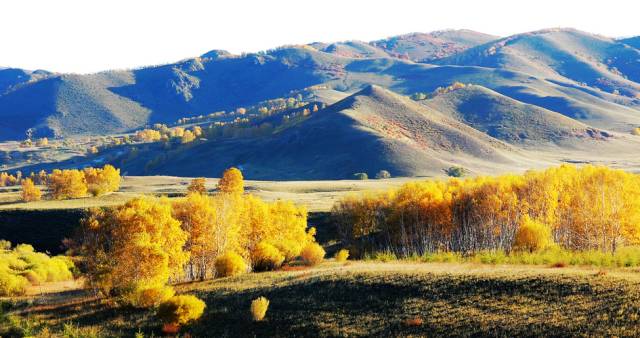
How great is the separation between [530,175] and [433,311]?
51.3m

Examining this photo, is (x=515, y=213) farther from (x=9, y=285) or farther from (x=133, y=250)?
(x=9, y=285)

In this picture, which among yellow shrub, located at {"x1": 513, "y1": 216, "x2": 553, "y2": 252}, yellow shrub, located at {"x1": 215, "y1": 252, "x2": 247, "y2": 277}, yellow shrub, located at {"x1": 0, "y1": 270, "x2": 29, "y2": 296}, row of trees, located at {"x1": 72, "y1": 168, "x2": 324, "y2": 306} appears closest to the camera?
row of trees, located at {"x1": 72, "y1": 168, "x2": 324, "y2": 306}

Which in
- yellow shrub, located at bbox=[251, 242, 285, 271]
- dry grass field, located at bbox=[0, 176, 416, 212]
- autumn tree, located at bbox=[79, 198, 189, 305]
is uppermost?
autumn tree, located at bbox=[79, 198, 189, 305]

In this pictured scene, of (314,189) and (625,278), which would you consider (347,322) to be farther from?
(314,189)

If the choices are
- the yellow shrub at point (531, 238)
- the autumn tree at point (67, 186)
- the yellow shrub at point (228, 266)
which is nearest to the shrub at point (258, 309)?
the yellow shrub at point (228, 266)

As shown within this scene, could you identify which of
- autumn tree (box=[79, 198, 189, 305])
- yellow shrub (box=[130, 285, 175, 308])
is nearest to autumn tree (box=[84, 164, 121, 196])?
autumn tree (box=[79, 198, 189, 305])

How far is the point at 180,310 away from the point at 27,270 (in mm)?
36339

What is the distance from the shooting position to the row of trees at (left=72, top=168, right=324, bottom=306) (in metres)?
49.4

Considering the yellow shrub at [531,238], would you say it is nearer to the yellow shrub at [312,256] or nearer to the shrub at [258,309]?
the yellow shrub at [312,256]

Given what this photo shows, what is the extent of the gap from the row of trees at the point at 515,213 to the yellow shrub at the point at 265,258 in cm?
2471

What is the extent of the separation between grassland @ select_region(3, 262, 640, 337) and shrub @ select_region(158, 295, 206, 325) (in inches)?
31.2

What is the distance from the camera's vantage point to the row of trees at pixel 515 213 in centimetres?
6994

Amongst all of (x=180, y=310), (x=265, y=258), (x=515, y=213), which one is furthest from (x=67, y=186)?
(x=180, y=310)

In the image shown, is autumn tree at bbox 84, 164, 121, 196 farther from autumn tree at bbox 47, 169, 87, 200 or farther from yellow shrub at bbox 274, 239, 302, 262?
yellow shrub at bbox 274, 239, 302, 262
